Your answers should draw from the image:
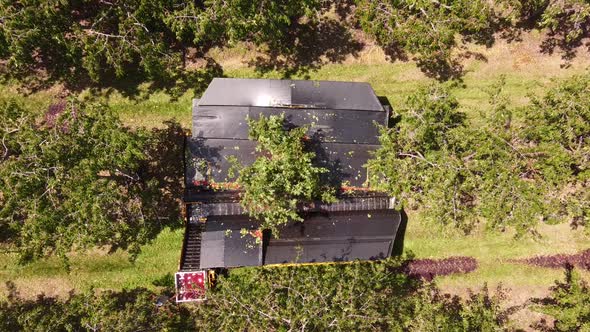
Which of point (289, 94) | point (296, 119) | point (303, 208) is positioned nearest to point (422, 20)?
point (289, 94)

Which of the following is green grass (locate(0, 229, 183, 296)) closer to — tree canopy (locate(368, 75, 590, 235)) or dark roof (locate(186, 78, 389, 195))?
dark roof (locate(186, 78, 389, 195))

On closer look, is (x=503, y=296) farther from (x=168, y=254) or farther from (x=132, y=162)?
(x=132, y=162)

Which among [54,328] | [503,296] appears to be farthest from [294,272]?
[503,296]

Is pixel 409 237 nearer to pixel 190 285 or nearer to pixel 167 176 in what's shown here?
pixel 190 285

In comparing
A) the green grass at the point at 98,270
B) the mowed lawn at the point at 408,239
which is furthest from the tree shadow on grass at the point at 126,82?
the green grass at the point at 98,270

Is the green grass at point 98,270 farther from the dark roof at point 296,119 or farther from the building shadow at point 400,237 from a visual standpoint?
the building shadow at point 400,237

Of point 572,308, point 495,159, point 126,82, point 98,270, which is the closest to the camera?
point 495,159
